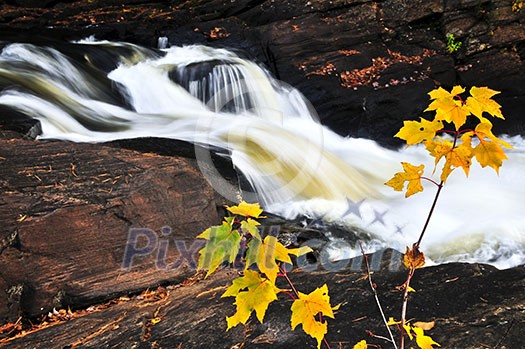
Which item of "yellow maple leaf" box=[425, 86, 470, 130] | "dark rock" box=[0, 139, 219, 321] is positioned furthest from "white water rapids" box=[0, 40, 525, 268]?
"yellow maple leaf" box=[425, 86, 470, 130]

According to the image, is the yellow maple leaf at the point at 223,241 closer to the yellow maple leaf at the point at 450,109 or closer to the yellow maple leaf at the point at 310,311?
the yellow maple leaf at the point at 310,311

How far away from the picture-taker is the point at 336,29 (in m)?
8.70

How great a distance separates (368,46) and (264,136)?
3615mm

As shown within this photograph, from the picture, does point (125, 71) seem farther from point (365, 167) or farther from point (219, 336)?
point (219, 336)

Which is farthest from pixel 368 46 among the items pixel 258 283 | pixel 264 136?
pixel 258 283

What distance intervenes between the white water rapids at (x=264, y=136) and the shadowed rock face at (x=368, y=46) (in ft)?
1.48

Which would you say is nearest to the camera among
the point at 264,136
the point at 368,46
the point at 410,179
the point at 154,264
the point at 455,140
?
the point at 455,140

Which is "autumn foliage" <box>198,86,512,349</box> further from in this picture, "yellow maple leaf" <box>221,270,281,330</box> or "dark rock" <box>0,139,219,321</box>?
"dark rock" <box>0,139,219,321</box>

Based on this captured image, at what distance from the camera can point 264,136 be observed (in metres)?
6.05

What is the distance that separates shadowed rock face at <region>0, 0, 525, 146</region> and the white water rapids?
17.7 inches

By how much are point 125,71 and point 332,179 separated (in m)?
4.15

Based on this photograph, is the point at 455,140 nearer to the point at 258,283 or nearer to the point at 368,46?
the point at 258,283

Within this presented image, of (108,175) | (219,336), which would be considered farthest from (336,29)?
(219,336)

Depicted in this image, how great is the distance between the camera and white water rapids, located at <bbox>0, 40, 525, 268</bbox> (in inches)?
188
